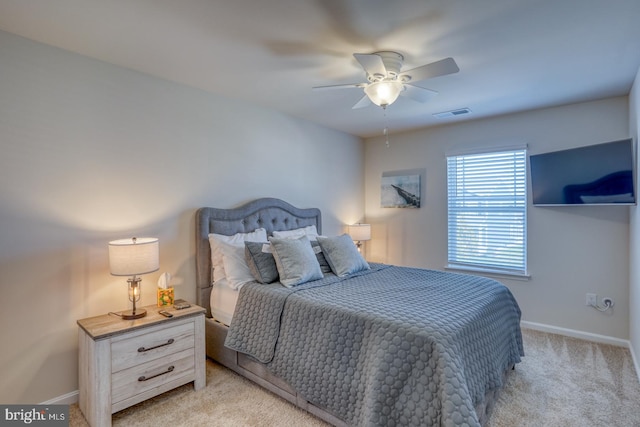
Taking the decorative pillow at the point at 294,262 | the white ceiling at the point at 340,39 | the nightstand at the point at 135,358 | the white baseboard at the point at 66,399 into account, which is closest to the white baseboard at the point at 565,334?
the white baseboard at the point at 66,399

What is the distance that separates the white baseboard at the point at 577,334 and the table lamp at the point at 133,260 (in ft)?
13.0

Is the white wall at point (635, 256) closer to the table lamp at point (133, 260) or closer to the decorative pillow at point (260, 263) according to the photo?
the decorative pillow at point (260, 263)

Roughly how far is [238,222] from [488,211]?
9.95ft

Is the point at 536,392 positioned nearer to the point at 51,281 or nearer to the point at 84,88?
the point at 51,281

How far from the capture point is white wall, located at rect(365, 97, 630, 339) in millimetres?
3275

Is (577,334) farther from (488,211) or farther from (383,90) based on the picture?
(383,90)

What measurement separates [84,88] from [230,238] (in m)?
1.62

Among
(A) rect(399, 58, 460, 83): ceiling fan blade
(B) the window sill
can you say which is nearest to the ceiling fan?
(A) rect(399, 58, 460, 83): ceiling fan blade

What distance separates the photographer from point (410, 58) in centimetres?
242

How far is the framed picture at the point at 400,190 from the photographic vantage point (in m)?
4.63

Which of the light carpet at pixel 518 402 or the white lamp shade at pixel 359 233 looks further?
the white lamp shade at pixel 359 233

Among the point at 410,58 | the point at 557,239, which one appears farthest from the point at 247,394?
the point at 557,239

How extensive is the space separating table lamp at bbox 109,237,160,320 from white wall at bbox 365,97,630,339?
346cm
